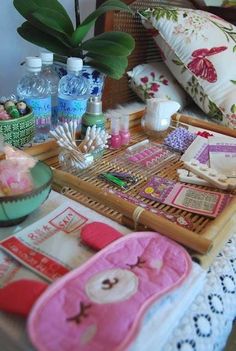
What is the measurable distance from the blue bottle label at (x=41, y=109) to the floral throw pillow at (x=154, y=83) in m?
0.41

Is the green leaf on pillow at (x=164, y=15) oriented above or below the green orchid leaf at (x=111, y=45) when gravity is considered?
above

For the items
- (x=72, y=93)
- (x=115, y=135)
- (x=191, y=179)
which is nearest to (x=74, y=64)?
(x=72, y=93)

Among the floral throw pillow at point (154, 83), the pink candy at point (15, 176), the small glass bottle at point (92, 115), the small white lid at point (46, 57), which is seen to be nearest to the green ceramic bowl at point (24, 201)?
the pink candy at point (15, 176)

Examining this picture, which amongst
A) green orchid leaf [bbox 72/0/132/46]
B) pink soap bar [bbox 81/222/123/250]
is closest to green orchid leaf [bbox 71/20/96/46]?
green orchid leaf [bbox 72/0/132/46]

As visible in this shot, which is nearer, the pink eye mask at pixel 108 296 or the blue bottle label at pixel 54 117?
the pink eye mask at pixel 108 296

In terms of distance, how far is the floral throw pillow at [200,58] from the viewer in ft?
3.18

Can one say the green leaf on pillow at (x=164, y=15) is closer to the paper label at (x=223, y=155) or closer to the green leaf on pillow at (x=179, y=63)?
the green leaf on pillow at (x=179, y=63)

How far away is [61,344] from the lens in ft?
0.99

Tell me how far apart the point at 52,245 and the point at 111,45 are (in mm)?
508

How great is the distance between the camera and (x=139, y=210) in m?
0.48

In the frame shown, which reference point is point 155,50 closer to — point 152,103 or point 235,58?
point 235,58

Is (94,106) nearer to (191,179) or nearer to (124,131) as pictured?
(124,131)

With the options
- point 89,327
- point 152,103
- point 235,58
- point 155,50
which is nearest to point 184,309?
point 89,327

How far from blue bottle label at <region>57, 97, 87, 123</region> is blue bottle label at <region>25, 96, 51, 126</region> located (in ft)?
0.09
